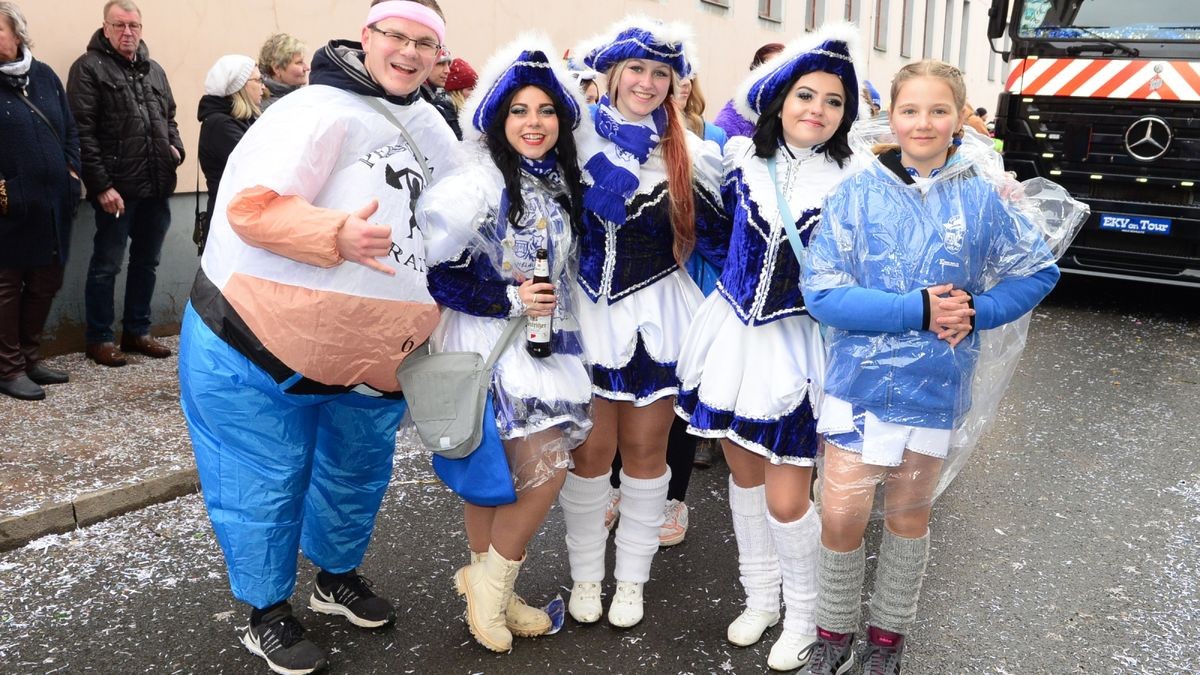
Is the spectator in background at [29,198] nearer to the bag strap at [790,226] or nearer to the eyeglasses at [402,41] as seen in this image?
the eyeglasses at [402,41]

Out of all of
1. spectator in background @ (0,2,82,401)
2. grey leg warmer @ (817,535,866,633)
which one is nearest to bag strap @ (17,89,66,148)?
spectator in background @ (0,2,82,401)

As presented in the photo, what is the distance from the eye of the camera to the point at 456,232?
2682 mm

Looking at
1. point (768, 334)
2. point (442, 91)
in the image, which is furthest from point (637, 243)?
point (442, 91)

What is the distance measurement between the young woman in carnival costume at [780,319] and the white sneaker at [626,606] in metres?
0.45

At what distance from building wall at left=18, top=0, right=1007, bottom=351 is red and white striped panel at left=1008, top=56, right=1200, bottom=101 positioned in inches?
57.5

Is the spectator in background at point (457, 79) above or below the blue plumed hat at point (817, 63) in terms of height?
below

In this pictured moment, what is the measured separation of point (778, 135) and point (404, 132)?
1065 mm

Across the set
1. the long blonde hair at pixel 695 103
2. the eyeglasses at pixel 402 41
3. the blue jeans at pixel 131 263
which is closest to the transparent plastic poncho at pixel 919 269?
the eyeglasses at pixel 402 41

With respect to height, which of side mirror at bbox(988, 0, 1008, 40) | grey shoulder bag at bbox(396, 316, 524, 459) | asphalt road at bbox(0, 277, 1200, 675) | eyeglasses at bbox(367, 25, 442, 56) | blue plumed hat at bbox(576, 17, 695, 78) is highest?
A: eyeglasses at bbox(367, 25, 442, 56)

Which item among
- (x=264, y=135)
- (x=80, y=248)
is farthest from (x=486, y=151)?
(x=80, y=248)

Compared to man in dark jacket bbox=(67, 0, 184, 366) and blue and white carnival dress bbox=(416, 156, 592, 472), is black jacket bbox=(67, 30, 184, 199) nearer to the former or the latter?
man in dark jacket bbox=(67, 0, 184, 366)

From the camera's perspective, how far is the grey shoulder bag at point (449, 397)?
2.70 m

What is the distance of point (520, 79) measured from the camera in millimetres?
2775

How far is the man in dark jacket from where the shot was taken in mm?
5504
